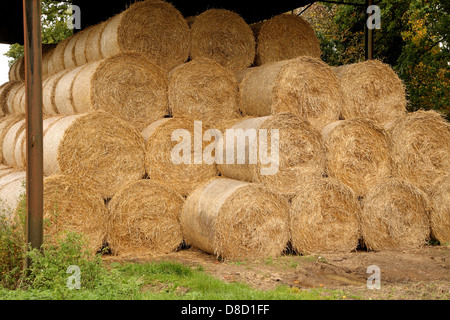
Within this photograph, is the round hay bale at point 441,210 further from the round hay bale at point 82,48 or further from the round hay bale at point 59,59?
the round hay bale at point 59,59

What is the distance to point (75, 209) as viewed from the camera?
7.31m

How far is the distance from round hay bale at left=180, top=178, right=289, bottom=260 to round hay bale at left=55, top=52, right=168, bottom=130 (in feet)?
5.37

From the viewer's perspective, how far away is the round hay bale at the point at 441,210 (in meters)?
8.64

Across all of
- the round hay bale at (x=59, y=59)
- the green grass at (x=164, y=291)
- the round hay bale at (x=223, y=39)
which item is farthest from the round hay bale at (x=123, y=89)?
the green grass at (x=164, y=291)

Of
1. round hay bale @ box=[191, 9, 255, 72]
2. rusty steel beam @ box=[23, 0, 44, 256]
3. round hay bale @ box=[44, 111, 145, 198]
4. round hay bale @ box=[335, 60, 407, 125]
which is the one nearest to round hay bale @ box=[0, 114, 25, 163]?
round hay bale @ box=[44, 111, 145, 198]

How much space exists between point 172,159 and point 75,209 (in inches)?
63.5

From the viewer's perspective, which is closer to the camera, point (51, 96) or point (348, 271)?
point (348, 271)

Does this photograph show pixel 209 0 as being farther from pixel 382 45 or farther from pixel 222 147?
pixel 382 45

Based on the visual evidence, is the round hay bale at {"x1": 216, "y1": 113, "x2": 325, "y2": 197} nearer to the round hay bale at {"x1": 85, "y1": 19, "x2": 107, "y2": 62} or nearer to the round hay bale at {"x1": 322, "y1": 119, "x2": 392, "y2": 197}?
the round hay bale at {"x1": 322, "y1": 119, "x2": 392, "y2": 197}

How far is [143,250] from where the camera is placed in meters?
7.88

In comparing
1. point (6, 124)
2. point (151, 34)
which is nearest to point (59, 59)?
point (6, 124)

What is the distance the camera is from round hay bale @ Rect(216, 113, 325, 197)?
7.41 m

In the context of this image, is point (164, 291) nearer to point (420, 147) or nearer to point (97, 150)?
point (97, 150)

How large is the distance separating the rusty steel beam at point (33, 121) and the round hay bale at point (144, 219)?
206cm
